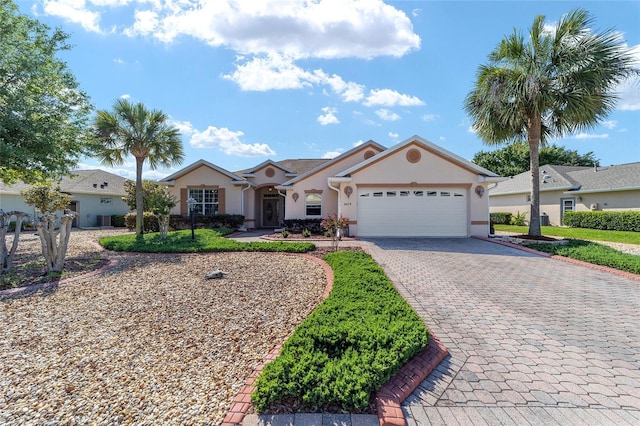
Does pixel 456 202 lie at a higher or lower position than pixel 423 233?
higher

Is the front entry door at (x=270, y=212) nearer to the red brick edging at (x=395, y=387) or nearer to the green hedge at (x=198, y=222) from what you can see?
the green hedge at (x=198, y=222)

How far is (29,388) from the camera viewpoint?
9.62ft

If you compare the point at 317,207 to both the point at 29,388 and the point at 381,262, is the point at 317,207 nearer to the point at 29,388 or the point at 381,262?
the point at 381,262

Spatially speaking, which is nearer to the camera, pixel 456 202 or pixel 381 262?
pixel 381 262

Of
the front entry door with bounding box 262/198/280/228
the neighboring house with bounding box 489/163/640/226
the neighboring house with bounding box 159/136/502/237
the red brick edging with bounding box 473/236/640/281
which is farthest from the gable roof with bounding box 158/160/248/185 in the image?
the neighboring house with bounding box 489/163/640/226

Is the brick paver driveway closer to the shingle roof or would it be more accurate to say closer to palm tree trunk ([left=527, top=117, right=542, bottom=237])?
palm tree trunk ([left=527, top=117, right=542, bottom=237])

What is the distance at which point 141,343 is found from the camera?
12.6 ft

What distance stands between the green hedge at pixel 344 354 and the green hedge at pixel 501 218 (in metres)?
24.5

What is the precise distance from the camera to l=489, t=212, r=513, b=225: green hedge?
24.7 metres

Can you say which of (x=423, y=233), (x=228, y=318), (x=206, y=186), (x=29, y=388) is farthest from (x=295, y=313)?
(x=206, y=186)

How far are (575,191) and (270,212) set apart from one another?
21652 mm

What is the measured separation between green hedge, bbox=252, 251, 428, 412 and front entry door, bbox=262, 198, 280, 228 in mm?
17864

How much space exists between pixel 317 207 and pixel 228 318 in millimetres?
12539

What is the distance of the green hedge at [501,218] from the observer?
24688 millimetres
